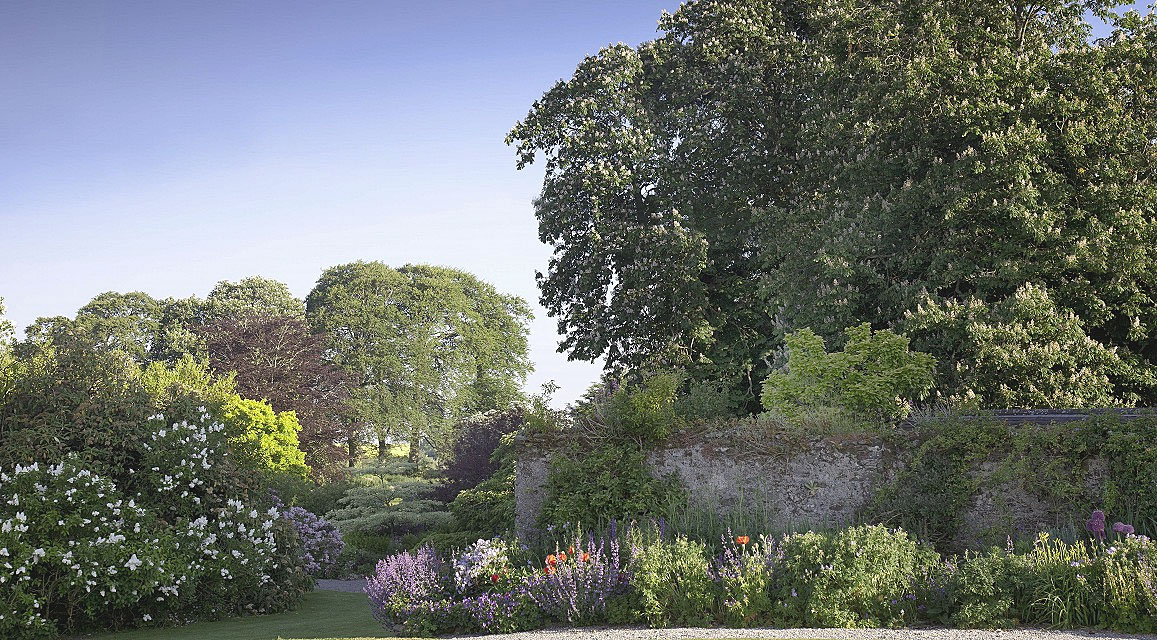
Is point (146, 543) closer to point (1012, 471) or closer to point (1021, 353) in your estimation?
point (1012, 471)

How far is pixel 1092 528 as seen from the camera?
8641mm

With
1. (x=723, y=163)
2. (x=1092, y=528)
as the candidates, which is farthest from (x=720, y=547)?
(x=723, y=163)

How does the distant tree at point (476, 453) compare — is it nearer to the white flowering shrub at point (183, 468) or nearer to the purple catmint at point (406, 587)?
the white flowering shrub at point (183, 468)

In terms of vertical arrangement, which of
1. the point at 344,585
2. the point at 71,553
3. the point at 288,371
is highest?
the point at 288,371

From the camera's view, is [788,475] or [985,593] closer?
[985,593]

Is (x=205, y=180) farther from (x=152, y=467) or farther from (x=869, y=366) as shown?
(x=869, y=366)

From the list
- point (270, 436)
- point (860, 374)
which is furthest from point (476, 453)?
point (860, 374)

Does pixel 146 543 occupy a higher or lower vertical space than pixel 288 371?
lower

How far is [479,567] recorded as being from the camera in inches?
320

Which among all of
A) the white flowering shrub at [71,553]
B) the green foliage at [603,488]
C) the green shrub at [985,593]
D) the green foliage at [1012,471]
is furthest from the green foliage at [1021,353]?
the white flowering shrub at [71,553]

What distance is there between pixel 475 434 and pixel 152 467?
1012 centimetres

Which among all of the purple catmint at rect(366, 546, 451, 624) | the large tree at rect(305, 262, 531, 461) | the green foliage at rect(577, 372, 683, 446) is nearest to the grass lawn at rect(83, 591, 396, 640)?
the purple catmint at rect(366, 546, 451, 624)

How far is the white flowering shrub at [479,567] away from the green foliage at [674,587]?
133cm

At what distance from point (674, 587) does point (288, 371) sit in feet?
77.6
